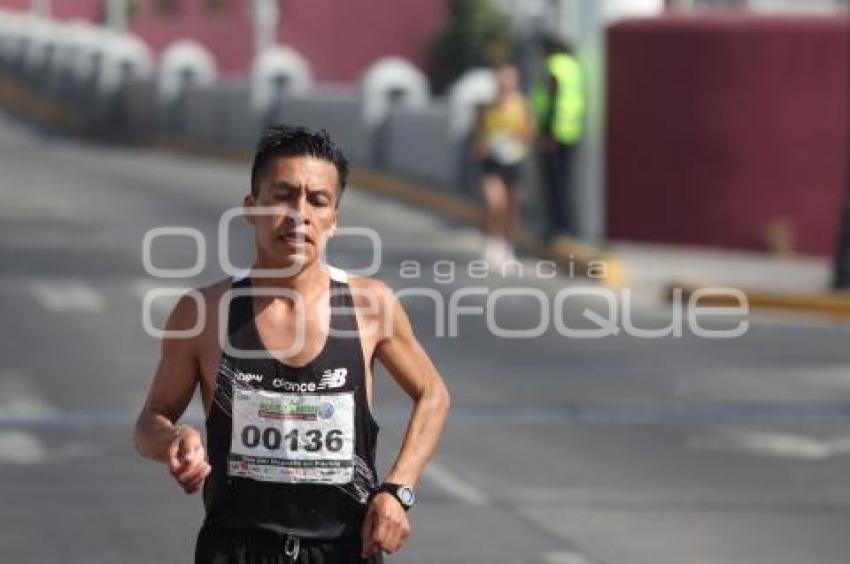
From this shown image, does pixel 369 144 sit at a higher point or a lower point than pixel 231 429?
lower

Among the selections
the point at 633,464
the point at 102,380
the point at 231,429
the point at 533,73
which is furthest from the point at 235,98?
the point at 231,429

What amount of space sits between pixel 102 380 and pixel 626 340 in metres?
4.96

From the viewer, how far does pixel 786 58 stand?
29.2 metres

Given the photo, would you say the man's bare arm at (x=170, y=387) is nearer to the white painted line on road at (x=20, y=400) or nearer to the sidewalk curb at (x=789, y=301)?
the white painted line on road at (x=20, y=400)

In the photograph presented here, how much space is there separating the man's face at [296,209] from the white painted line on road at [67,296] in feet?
55.2

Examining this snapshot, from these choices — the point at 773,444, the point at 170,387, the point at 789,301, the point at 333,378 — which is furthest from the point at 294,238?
the point at 789,301

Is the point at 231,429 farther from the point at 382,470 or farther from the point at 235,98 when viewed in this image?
the point at 235,98

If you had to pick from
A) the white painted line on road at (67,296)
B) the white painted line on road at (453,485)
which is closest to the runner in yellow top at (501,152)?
the white painted line on road at (67,296)

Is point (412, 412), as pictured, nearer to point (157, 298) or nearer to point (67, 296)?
point (157, 298)

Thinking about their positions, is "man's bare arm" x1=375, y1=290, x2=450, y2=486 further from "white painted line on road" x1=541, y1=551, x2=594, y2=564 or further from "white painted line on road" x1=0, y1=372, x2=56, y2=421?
"white painted line on road" x1=0, y1=372, x2=56, y2=421

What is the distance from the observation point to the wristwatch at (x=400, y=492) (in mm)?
6395

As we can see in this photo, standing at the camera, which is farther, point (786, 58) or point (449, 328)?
point (786, 58)

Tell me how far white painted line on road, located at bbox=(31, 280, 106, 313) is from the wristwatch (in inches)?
662

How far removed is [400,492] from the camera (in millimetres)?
6402
